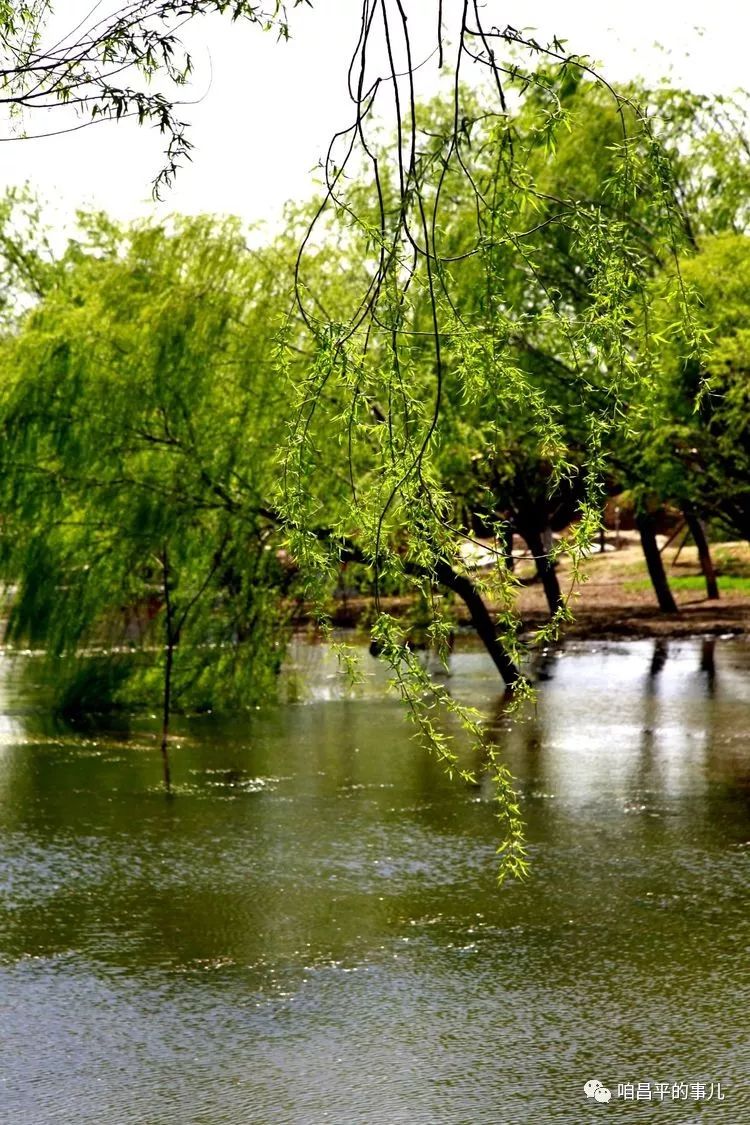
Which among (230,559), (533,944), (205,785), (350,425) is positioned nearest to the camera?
(350,425)

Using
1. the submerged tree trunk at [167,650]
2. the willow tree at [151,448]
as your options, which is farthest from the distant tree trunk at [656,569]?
the submerged tree trunk at [167,650]

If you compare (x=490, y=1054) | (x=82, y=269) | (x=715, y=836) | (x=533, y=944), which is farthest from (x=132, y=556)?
(x=490, y=1054)

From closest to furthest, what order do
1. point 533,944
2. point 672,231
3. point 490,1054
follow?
1. point 672,231
2. point 490,1054
3. point 533,944

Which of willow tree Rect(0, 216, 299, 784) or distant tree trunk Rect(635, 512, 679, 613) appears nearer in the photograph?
willow tree Rect(0, 216, 299, 784)

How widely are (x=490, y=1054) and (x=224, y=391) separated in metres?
12.8

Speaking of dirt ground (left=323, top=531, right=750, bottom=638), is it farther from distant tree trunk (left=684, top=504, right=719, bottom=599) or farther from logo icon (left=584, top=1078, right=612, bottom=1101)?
logo icon (left=584, top=1078, right=612, bottom=1101)

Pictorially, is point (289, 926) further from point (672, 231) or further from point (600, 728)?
point (600, 728)

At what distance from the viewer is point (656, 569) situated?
1266 inches

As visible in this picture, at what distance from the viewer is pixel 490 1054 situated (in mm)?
7375

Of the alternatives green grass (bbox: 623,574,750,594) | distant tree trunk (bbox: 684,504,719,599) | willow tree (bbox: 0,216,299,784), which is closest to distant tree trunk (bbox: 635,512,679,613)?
distant tree trunk (bbox: 684,504,719,599)

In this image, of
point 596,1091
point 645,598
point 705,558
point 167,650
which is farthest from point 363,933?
point 645,598

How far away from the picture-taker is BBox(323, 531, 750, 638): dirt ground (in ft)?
99.8

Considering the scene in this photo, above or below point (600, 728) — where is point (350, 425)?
above

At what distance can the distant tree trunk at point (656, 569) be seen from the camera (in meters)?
30.6
